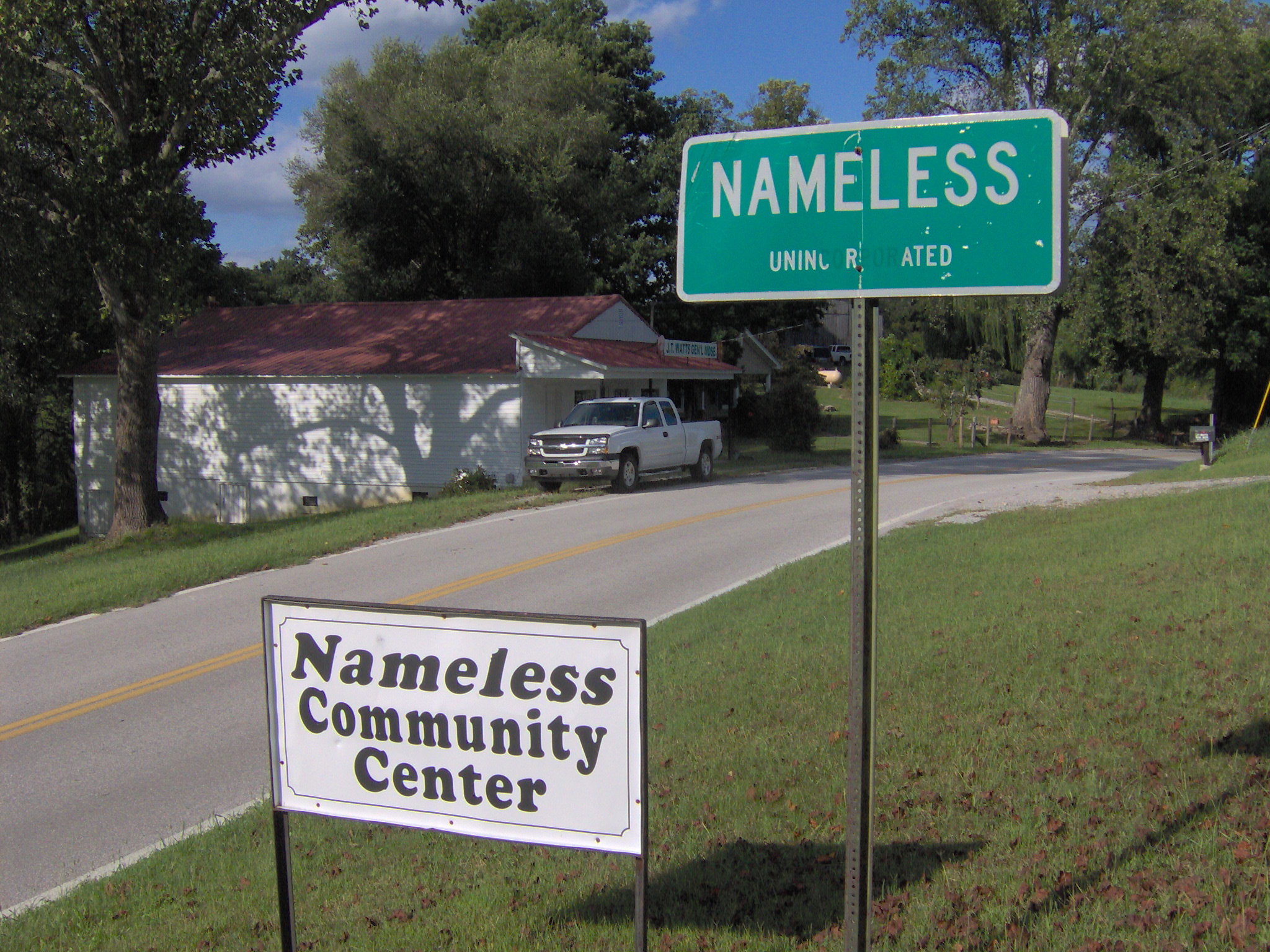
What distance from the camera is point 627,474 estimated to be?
22.2m

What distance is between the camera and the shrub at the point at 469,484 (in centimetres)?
2522

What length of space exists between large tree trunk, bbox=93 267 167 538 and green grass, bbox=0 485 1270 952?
1680 cm

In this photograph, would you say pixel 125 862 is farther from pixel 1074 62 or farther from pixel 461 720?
pixel 1074 62

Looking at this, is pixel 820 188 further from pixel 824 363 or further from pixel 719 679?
pixel 824 363

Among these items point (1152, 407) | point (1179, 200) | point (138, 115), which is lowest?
point (1152, 407)

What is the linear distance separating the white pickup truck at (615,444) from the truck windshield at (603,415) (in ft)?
0.04

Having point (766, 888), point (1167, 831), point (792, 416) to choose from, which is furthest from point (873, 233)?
point (792, 416)

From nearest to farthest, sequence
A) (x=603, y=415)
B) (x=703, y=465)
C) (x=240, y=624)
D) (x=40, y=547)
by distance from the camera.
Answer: (x=240, y=624) < (x=603, y=415) < (x=703, y=465) < (x=40, y=547)

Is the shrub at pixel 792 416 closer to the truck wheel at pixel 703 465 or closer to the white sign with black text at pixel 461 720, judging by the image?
the truck wheel at pixel 703 465

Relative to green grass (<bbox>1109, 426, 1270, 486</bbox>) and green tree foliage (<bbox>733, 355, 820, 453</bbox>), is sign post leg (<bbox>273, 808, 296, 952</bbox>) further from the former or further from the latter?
green tree foliage (<bbox>733, 355, 820, 453</bbox>)

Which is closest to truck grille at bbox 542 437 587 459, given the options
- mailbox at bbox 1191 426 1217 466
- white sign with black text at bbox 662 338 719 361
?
white sign with black text at bbox 662 338 719 361

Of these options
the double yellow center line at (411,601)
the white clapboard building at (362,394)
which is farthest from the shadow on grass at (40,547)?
the double yellow center line at (411,601)

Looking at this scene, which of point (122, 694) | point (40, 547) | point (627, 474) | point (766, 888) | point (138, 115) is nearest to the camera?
point (766, 888)

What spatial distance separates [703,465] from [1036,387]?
20.3 meters
